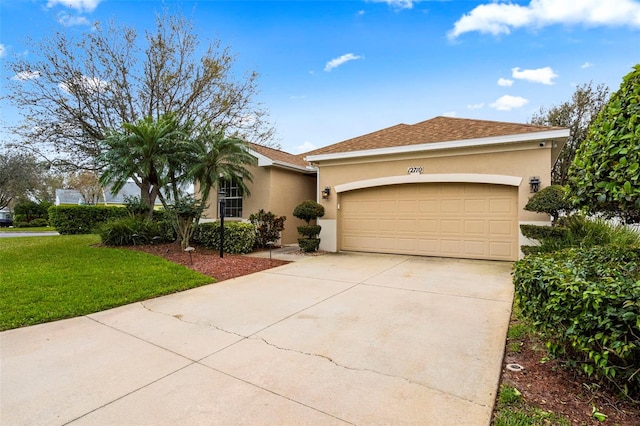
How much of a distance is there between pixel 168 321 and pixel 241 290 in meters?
1.78

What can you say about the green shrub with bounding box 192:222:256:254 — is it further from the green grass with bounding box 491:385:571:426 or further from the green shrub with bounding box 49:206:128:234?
the green grass with bounding box 491:385:571:426

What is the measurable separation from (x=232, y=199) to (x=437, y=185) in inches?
332

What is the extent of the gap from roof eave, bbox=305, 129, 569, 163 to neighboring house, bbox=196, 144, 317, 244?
5.85 ft

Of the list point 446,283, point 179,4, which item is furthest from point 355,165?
point 179,4

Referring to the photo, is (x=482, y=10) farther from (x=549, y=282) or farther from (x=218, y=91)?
(x=218, y=91)

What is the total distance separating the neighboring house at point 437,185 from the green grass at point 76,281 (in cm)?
585

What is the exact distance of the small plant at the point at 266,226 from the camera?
448 inches

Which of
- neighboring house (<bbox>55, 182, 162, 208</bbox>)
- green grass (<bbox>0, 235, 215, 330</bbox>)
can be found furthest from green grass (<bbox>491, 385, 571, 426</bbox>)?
neighboring house (<bbox>55, 182, 162, 208</bbox>)

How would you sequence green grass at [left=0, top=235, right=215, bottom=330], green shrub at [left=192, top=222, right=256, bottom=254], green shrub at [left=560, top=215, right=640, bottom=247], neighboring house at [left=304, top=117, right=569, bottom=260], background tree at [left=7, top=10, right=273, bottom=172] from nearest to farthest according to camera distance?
green grass at [left=0, top=235, right=215, bottom=330]
green shrub at [left=560, top=215, right=640, bottom=247]
neighboring house at [left=304, top=117, right=569, bottom=260]
green shrub at [left=192, top=222, right=256, bottom=254]
background tree at [left=7, top=10, right=273, bottom=172]

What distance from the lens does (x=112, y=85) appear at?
1443cm

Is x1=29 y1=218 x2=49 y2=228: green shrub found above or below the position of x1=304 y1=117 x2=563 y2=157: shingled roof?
below

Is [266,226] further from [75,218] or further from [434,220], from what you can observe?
[75,218]

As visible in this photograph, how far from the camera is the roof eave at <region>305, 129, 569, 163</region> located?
8.00 meters

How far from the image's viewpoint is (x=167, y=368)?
3.07 metres
